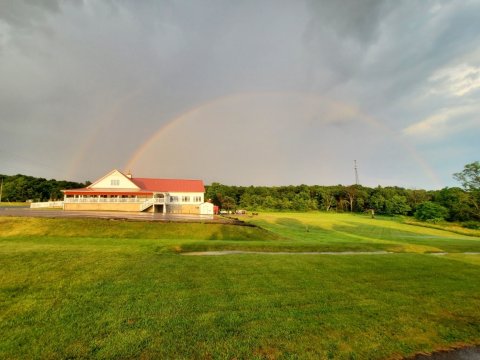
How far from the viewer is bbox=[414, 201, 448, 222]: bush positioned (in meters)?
74.9

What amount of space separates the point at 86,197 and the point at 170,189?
15.2 metres

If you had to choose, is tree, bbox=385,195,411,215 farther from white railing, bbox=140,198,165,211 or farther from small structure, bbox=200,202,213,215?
white railing, bbox=140,198,165,211

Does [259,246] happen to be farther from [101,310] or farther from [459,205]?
[459,205]

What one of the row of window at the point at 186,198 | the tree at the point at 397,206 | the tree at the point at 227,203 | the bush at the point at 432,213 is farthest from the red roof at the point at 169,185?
the tree at the point at 397,206

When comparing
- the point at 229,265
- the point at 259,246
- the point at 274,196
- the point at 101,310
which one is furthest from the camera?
the point at 274,196

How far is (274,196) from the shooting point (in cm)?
10875

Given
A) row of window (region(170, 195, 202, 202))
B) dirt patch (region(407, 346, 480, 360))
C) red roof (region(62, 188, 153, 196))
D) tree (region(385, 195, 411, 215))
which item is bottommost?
dirt patch (region(407, 346, 480, 360))

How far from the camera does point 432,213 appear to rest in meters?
76.2

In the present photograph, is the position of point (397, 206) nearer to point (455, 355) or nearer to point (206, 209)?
point (206, 209)

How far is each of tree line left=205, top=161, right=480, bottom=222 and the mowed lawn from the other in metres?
74.9

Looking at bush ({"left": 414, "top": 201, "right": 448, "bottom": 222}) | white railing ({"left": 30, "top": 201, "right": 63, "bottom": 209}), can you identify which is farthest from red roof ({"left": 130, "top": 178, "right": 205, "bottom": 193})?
bush ({"left": 414, "top": 201, "right": 448, "bottom": 222})

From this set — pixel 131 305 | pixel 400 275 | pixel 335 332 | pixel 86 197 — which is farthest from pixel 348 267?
pixel 86 197

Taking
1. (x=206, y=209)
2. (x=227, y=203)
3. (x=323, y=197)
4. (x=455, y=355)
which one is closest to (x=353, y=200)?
(x=323, y=197)

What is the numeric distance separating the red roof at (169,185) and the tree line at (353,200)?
97.1 feet
